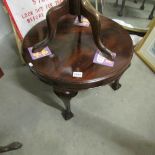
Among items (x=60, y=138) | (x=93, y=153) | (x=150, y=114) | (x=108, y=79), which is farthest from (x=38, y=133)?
(x=150, y=114)

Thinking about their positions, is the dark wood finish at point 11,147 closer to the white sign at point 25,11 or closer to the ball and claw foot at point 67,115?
the ball and claw foot at point 67,115

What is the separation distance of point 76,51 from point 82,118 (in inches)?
18.8

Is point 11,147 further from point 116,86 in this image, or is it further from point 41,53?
point 116,86

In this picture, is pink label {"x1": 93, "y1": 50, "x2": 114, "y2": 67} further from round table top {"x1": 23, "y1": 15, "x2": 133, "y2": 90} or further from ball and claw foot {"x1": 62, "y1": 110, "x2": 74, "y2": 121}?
ball and claw foot {"x1": 62, "y1": 110, "x2": 74, "y2": 121}

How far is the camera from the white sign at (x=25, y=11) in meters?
1.21

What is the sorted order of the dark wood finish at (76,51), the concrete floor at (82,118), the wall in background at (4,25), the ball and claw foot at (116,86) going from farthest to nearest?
1. the wall in background at (4,25)
2. the ball and claw foot at (116,86)
3. the concrete floor at (82,118)
4. the dark wood finish at (76,51)

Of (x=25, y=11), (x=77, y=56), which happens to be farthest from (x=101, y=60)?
(x=25, y=11)

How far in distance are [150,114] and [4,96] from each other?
999mm

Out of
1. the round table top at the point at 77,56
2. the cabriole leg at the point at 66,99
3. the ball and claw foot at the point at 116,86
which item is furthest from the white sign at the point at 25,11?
the ball and claw foot at the point at 116,86

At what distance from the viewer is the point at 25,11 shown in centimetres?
126

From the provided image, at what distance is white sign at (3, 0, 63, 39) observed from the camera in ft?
3.97

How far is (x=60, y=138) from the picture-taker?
118cm

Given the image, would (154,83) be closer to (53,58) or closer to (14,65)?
(53,58)

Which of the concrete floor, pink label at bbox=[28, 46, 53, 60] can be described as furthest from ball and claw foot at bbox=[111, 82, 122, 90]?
pink label at bbox=[28, 46, 53, 60]
